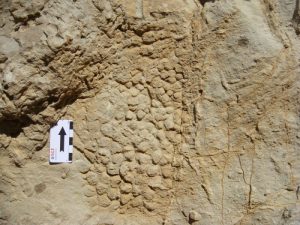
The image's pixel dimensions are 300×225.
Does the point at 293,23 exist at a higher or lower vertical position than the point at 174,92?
higher

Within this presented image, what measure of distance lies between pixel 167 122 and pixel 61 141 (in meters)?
0.36

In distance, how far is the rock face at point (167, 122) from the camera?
1715mm

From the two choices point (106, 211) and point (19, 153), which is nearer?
point (19, 153)

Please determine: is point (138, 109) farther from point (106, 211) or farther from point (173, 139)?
point (106, 211)

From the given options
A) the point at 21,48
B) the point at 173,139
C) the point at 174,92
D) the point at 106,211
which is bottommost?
the point at 106,211

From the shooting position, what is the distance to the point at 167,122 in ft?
5.97

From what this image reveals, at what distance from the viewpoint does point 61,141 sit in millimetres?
1765

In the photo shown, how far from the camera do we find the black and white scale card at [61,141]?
1.75 m

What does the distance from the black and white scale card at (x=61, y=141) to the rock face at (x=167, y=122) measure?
2 centimetres

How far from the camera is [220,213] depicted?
5.88 feet

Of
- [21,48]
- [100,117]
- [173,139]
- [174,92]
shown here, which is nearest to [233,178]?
[173,139]

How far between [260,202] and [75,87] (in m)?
0.72

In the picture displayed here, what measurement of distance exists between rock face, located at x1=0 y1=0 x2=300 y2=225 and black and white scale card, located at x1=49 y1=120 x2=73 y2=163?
0.02m

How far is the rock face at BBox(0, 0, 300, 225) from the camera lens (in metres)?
1.71
